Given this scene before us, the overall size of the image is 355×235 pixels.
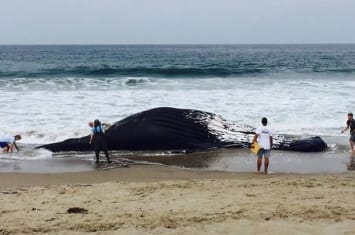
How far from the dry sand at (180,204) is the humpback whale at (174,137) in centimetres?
330

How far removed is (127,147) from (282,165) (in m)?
4.27

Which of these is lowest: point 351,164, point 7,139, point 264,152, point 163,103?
point 351,164

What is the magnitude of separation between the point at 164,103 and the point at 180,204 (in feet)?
47.0

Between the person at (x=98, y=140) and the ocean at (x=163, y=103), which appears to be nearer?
the person at (x=98, y=140)

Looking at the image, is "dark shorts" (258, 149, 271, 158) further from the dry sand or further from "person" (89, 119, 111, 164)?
"person" (89, 119, 111, 164)

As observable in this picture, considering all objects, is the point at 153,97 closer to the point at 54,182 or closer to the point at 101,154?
the point at 101,154

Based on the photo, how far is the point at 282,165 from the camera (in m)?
12.5

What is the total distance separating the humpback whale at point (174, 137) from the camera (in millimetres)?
14250

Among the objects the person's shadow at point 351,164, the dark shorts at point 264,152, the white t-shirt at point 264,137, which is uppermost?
the white t-shirt at point 264,137

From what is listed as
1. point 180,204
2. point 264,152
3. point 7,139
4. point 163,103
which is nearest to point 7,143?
point 7,139

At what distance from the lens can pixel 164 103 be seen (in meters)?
22.0

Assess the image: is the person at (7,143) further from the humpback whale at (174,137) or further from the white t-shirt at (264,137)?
the white t-shirt at (264,137)

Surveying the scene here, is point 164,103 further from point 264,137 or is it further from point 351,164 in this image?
point 351,164

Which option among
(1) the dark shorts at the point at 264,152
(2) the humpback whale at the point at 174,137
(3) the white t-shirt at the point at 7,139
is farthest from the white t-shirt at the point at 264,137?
(3) the white t-shirt at the point at 7,139
